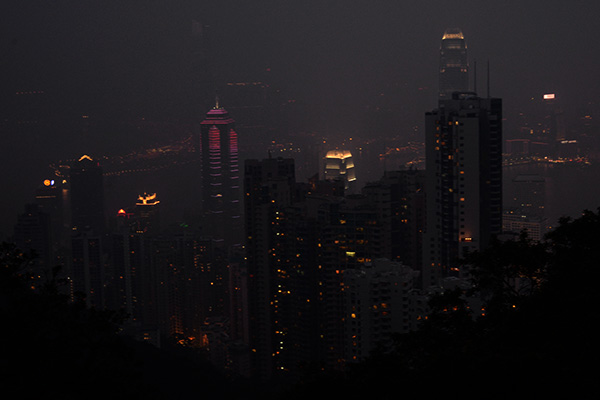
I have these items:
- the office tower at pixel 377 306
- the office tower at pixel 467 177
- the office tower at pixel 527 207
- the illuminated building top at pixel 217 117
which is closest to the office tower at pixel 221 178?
the illuminated building top at pixel 217 117

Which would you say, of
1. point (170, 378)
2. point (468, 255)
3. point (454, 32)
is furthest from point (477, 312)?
point (454, 32)

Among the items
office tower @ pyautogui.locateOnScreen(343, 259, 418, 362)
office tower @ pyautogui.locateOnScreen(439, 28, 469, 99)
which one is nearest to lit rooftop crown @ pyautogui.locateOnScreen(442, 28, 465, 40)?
office tower @ pyautogui.locateOnScreen(439, 28, 469, 99)

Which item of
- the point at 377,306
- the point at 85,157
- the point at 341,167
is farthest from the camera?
the point at 341,167

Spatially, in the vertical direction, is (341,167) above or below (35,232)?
above

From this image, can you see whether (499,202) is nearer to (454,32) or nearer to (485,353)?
(454,32)

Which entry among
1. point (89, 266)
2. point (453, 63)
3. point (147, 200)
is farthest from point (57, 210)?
point (453, 63)

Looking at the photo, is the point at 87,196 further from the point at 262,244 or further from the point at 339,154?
the point at 339,154
